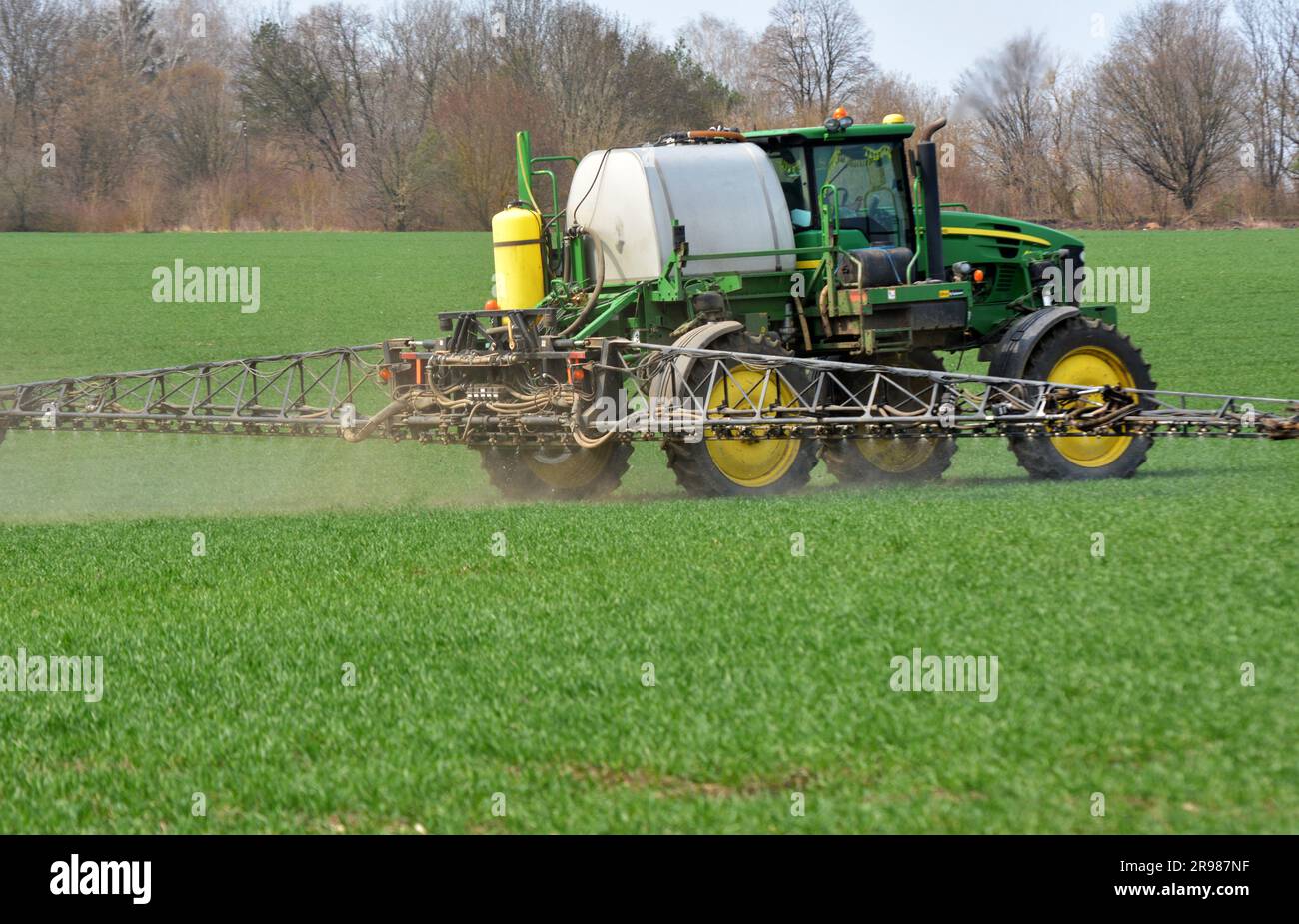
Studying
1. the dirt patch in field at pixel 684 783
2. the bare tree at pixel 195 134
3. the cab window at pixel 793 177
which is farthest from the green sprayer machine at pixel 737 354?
the bare tree at pixel 195 134

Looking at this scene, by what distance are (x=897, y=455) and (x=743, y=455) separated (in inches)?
110

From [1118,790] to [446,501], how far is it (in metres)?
11.3

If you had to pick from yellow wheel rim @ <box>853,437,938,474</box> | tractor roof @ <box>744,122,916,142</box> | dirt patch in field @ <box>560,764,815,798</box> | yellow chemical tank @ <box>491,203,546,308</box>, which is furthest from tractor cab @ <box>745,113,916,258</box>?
dirt patch in field @ <box>560,764,815,798</box>

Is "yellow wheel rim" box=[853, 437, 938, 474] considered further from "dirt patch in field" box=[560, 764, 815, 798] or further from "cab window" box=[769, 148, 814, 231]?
"dirt patch in field" box=[560, 764, 815, 798]

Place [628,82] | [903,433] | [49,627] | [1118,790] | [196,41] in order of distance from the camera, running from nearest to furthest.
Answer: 1. [1118,790]
2. [49,627]
3. [903,433]
4. [628,82]
5. [196,41]

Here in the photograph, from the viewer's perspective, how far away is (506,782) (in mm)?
6203

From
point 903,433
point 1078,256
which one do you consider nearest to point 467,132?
point 1078,256

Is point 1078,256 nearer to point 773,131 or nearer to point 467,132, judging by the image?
point 773,131

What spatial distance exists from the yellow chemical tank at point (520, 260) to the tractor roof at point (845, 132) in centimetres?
230

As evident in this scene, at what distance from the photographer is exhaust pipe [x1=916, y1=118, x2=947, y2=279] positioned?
15.5m

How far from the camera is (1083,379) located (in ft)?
50.9

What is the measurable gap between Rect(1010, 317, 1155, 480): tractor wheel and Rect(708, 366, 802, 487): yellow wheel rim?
2.30 m

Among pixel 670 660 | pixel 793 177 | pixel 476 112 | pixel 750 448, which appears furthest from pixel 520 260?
pixel 476 112

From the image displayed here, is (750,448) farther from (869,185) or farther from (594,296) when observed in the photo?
(869,185)
